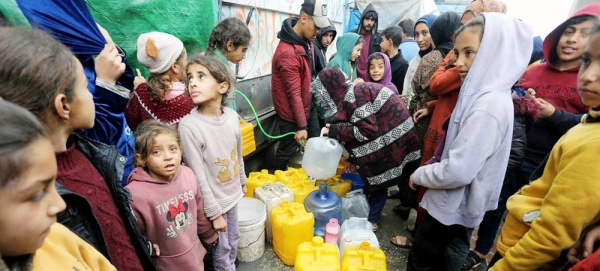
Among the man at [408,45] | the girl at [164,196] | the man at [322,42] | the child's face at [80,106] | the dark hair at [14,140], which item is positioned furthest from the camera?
the man at [408,45]

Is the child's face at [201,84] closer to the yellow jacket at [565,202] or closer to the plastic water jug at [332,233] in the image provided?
the plastic water jug at [332,233]

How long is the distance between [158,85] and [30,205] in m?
1.44

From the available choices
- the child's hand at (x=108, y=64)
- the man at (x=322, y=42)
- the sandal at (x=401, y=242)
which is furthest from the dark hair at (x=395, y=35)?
the child's hand at (x=108, y=64)

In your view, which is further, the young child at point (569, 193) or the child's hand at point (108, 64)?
the child's hand at point (108, 64)

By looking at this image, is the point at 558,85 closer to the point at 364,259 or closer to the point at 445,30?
the point at 445,30

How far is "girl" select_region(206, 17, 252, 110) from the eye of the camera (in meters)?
2.48

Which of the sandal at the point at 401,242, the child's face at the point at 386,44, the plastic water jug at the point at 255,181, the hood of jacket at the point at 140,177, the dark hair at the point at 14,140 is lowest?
the sandal at the point at 401,242

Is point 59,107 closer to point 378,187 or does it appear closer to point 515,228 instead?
point 515,228

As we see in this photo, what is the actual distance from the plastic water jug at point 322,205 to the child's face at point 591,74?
207 centimetres

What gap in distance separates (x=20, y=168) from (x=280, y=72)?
116 inches

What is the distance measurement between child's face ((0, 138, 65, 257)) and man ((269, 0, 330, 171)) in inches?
109

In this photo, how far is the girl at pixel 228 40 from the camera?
248 cm

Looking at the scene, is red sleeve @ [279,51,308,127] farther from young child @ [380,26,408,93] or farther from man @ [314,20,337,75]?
young child @ [380,26,408,93]

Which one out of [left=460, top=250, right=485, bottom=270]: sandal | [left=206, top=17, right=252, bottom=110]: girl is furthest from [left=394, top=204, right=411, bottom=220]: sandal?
[left=206, top=17, right=252, bottom=110]: girl
